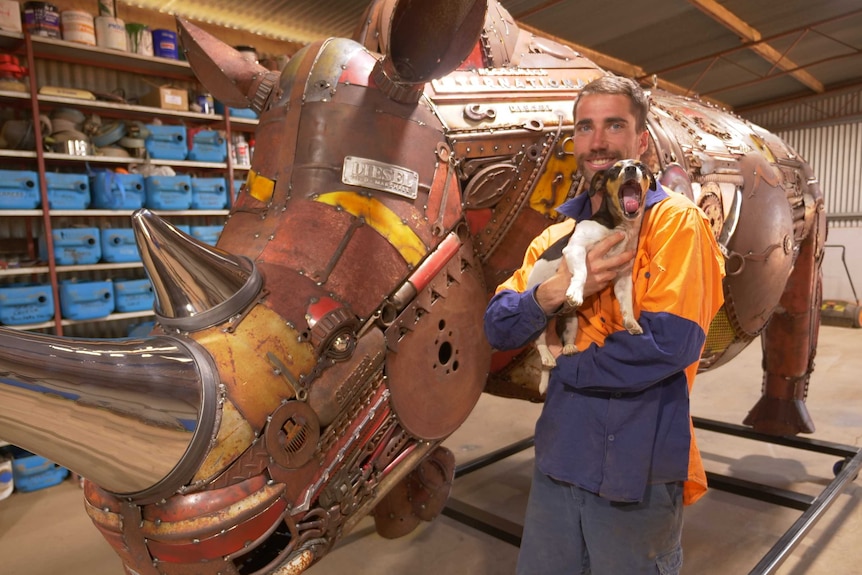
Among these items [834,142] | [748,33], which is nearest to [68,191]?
[748,33]

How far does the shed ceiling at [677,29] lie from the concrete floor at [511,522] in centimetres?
469

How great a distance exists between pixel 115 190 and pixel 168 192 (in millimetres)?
475

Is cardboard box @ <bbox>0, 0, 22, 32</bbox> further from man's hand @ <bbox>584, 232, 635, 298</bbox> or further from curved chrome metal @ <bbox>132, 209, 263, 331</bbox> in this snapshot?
man's hand @ <bbox>584, 232, 635, 298</bbox>

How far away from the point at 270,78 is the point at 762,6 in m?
9.19

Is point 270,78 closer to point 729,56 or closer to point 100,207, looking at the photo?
point 100,207

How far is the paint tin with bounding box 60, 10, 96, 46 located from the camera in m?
5.26

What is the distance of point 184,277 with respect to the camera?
146cm

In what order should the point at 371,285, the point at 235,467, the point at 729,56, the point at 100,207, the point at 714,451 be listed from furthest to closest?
the point at 729,56, the point at 100,207, the point at 714,451, the point at 371,285, the point at 235,467

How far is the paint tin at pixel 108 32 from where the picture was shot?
18.0 feet

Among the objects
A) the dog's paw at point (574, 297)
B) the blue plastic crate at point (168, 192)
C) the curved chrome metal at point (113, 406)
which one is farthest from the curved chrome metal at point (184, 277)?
the blue plastic crate at point (168, 192)

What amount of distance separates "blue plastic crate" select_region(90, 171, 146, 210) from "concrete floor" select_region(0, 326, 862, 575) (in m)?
2.56

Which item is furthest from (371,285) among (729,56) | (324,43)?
(729,56)

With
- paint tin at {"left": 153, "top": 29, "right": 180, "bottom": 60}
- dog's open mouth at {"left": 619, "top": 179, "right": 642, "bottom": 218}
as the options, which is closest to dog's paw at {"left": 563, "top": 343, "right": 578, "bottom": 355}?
dog's open mouth at {"left": 619, "top": 179, "right": 642, "bottom": 218}

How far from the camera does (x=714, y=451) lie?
5059mm
